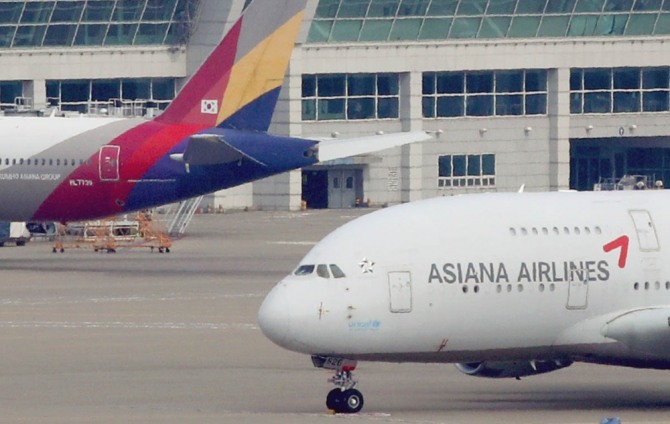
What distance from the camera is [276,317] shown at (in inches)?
1124

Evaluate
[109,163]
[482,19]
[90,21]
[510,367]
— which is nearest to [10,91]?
[90,21]

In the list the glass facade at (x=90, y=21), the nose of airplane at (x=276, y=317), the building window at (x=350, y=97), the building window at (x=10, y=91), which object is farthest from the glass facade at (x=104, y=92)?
the nose of airplane at (x=276, y=317)

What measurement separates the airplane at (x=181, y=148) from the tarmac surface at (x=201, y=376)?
4095mm

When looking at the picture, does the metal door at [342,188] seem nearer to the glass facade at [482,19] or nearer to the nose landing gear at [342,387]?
the glass facade at [482,19]

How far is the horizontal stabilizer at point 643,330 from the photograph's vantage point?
29531 millimetres

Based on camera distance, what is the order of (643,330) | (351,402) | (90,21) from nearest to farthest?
(351,402) → (643,330) → (90,21)

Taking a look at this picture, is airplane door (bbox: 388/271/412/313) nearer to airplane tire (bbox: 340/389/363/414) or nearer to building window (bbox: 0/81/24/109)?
airplane tire (bbox: 340/389/363/414)

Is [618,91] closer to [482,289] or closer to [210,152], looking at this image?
[210,152]

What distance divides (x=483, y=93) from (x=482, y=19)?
455 cm

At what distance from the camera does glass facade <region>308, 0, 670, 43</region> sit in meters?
106

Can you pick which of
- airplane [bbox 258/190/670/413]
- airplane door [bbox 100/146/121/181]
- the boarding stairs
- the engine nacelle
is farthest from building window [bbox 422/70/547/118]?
airplane [bbox 258/190/670/413]

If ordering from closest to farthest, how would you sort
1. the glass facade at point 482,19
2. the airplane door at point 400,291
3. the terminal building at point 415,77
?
the airplane door at point 400,291 → the terminal building at point 415,77 → the glass facade at point 482,19

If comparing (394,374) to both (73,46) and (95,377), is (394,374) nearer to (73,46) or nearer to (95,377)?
(95,377)

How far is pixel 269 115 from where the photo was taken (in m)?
62.3
